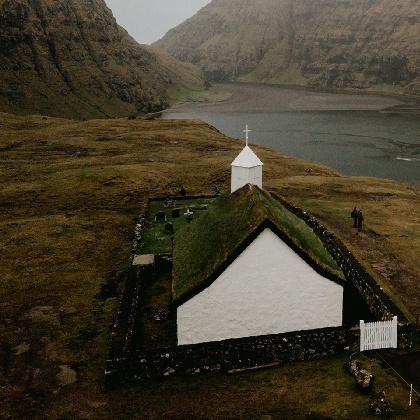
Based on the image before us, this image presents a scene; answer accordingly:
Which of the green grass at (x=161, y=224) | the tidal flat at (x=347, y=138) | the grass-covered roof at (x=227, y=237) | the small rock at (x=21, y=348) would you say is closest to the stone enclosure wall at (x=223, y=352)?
the grass-covered roof at (x=227, y=237)

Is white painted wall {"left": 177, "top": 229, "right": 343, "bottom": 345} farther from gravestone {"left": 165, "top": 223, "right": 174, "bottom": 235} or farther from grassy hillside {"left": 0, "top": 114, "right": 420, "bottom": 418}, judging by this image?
gravestone {"left": 165, "top": 223, "right": 174, "bottom": 235}

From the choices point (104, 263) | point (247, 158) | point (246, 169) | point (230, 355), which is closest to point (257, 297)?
point (230, 355)

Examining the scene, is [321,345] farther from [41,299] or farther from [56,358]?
[41,299]

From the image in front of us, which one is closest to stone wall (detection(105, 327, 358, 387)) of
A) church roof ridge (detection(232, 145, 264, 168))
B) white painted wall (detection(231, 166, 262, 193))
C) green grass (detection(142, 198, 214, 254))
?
white painted wall (detection(231, 166, 262, 193))

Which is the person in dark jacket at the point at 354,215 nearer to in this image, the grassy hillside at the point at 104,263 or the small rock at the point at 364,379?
the grassy hillside at the point at 104,263

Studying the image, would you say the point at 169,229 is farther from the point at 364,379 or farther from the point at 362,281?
the point at 364,379

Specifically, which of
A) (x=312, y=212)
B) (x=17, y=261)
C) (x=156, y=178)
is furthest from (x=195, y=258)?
(x=156, y=178)
